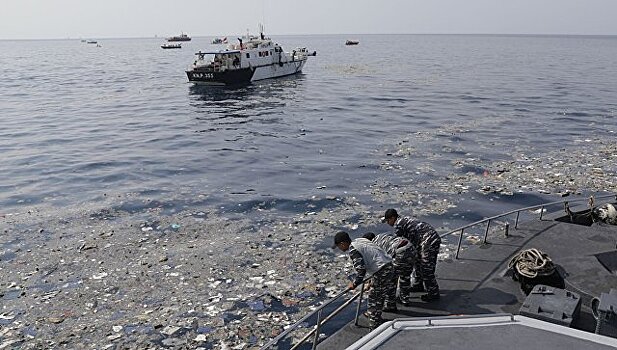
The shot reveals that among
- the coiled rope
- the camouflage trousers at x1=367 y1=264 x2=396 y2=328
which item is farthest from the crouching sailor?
the coiled rope

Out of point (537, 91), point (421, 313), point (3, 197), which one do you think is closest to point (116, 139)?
point (3, 197)

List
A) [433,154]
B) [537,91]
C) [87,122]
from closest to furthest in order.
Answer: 1. [433,154]
2. [87,122]
3. [537,91]

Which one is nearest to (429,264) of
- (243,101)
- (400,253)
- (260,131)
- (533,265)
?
(400,253)

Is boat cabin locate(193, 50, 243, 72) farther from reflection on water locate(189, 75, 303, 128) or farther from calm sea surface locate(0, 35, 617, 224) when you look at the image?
calm sea surface locate(0, 35, 617, 224)

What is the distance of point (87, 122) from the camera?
38.6 meters

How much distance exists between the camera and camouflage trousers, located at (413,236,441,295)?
8422 mm

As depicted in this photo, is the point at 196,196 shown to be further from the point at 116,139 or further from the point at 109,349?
the point at 116,139

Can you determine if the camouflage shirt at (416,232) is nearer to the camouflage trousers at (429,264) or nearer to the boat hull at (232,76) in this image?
the camouflage trousers at (429,264)

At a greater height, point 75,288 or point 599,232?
point 599,232

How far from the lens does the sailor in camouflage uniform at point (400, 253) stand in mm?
8164

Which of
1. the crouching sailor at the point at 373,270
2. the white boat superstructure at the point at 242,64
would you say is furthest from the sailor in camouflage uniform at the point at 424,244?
the white boat superstructure at the point at 242,64

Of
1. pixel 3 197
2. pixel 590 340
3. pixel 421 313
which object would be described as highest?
pixel 590 340

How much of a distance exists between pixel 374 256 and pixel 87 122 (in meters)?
36.8

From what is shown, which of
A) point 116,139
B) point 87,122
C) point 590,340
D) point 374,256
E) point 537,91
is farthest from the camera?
point 537,91
